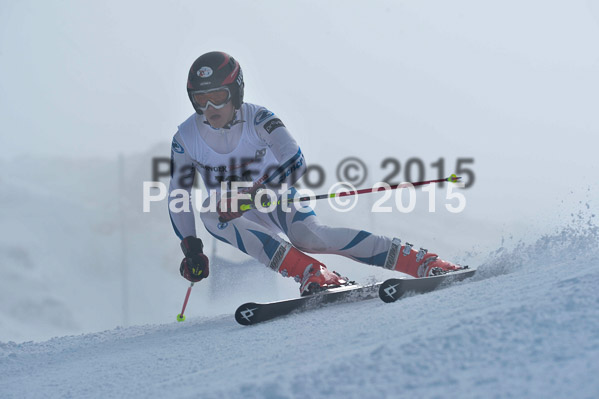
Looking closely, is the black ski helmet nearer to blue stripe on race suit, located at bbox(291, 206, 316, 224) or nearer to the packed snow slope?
blue stripe on race suit, located at bbox(291, 206, 316, 224)

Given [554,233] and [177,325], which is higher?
[554,233]

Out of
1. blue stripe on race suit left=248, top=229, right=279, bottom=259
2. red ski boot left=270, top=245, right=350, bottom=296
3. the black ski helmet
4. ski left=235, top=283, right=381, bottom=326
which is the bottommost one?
ski left=235, top=283, right=381, bottom=326

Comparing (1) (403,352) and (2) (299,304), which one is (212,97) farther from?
(1) (403,352)

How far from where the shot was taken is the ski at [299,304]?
331 centimetres

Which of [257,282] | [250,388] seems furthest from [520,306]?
[257,282]

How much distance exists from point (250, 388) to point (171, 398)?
340 mm

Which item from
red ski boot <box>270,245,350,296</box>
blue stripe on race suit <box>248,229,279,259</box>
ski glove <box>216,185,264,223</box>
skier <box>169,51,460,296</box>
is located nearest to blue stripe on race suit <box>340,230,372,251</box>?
skier <box>169,51,460,296</box>

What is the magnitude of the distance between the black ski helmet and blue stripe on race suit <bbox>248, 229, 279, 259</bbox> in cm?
93

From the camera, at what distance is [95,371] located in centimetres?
278

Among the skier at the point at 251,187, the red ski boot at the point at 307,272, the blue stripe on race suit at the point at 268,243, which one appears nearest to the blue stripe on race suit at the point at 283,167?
the skier at the point at 251,187

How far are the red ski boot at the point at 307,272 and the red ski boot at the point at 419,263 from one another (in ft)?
1.22

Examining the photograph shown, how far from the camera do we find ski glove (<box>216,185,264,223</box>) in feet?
12.3

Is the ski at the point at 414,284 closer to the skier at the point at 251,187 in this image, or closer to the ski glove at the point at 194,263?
the skier at the point at 251,187

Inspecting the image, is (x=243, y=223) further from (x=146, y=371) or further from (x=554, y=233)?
(x=554, y=233)
